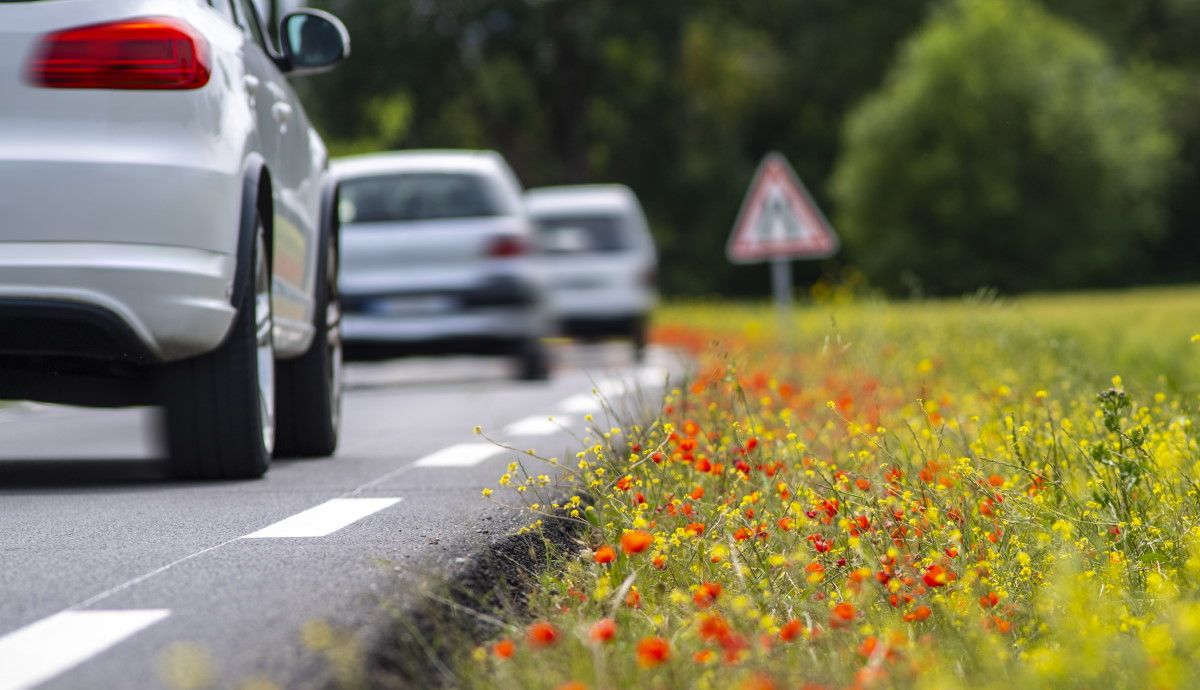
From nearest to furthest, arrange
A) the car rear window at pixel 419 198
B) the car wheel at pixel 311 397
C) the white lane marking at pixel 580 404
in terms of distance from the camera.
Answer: the car wheel at pixel 311 397
the white lane marking at pixel 580 404
the car rear window at pixel 419 198

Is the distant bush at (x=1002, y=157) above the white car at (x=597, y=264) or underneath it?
underneath

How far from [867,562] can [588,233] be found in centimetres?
1822

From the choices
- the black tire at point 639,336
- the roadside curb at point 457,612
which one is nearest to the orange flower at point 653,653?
the roadside curb at point 457,612

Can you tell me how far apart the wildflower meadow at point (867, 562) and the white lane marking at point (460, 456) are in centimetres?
33

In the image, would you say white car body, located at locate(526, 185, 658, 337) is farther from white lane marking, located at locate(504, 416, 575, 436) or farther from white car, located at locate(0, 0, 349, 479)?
white car, located at locate(0, 0, 349, 479)

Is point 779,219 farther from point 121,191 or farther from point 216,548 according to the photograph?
point 216,548

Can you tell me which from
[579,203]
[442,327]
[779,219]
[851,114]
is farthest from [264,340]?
[851,114]

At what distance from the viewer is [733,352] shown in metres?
6.84

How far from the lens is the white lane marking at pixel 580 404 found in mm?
11459

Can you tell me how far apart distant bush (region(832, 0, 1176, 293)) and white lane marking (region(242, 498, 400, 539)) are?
171ft

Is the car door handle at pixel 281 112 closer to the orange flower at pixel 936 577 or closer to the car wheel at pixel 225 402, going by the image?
the car wheel at pixel 225 402

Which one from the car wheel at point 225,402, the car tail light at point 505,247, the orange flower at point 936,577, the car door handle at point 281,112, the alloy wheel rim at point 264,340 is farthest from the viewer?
the car tail light at point 505,247

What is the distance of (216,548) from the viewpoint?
17.1 feet

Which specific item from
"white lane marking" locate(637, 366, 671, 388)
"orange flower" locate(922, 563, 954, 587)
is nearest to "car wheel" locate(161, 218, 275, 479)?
"orange flower" locate(922, 563, 954, 587)
